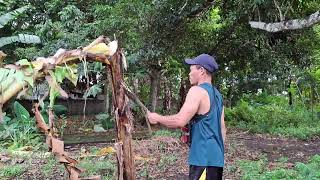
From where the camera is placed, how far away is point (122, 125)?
10.6ft

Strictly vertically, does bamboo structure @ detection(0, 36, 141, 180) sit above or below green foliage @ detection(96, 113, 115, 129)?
above

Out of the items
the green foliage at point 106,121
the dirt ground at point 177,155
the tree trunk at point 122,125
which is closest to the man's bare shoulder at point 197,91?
the tree trunk at point 122,125

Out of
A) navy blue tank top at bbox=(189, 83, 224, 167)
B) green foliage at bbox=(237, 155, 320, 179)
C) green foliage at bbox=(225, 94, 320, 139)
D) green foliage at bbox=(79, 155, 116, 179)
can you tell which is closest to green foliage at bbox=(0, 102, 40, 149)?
green foliage at bbox=(79, 155, 116, 179)

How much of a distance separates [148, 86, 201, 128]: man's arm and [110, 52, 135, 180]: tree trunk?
178 millimetres

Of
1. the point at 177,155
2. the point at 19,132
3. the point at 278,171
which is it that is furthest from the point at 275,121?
the point at 278,171

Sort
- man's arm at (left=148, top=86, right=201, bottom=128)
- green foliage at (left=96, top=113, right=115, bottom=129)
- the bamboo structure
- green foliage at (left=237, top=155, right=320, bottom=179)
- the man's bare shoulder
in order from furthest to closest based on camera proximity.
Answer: green foliage at (left=96, top=113, right=115, bottom=129)
green foliage at (left=237, top=155, right=320, bottom=179)
the man's bare shoulder
man's arm at (left=148, top=86, right=201, bottom=128)
the bamboo structure

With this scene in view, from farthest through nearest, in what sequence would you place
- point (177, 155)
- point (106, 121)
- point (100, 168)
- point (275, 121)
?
point (106, 121) < point (275, 121) < point (177, 155) < point (100, 168)

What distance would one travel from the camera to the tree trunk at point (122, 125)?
3.14 metres

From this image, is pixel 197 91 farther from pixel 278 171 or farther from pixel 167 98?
pixel 167 98

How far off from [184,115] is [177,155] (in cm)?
412

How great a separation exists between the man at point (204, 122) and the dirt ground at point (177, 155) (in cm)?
243

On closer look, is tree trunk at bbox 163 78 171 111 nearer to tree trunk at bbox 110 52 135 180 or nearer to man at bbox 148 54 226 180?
man at bbox 148 54 226 180

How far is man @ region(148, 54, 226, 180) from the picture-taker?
11.5 ft

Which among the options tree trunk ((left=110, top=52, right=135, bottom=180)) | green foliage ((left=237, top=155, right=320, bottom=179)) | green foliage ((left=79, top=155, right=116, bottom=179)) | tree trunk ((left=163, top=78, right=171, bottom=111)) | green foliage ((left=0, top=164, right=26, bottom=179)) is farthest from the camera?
tree trunk ((left=163, top=78, right=171, bottom=111))
